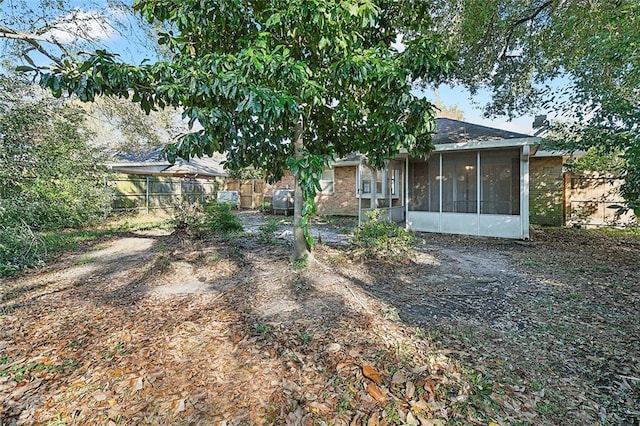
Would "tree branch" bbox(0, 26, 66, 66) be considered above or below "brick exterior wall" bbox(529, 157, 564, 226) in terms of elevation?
above

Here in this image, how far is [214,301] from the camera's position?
3994 mm

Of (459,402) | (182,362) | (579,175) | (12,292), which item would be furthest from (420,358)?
(579,175)

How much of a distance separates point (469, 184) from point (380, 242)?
462 centimetres

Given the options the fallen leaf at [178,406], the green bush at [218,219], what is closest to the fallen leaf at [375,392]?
the fallen leaf at [178,406]

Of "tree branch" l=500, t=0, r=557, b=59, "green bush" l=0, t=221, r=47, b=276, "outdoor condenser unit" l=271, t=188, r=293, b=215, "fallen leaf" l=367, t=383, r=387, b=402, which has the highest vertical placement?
"tree branch" l=500, t=0, r=557, b=59

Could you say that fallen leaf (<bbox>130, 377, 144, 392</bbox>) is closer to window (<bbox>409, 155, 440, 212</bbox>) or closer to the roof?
window (<bbox>409, 155, 440, 212</bbox>)

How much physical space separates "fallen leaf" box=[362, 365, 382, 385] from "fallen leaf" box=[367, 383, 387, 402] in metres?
0.06

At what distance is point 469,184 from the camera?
29.4 feet

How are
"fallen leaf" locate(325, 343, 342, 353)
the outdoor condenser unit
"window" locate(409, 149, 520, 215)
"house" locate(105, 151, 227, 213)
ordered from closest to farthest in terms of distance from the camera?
1. "fallen leaf" locate(325, 343, 342, 353)
2. "window" locate(409, 149, 520, 215)
3. "house" locate(105, 151, 227, 213)
4. the outdoor condenser unit

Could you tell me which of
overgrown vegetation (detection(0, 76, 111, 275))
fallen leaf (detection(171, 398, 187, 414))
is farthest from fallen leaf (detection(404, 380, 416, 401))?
overgrown vegetation (detection(0, 76, 111, 275))

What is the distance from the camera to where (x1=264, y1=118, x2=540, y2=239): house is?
8359 mm

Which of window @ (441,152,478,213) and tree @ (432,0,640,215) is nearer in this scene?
tree @ (432,0,640,215)

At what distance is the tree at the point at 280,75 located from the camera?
363cm

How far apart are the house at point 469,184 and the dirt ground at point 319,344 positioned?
3.14m
